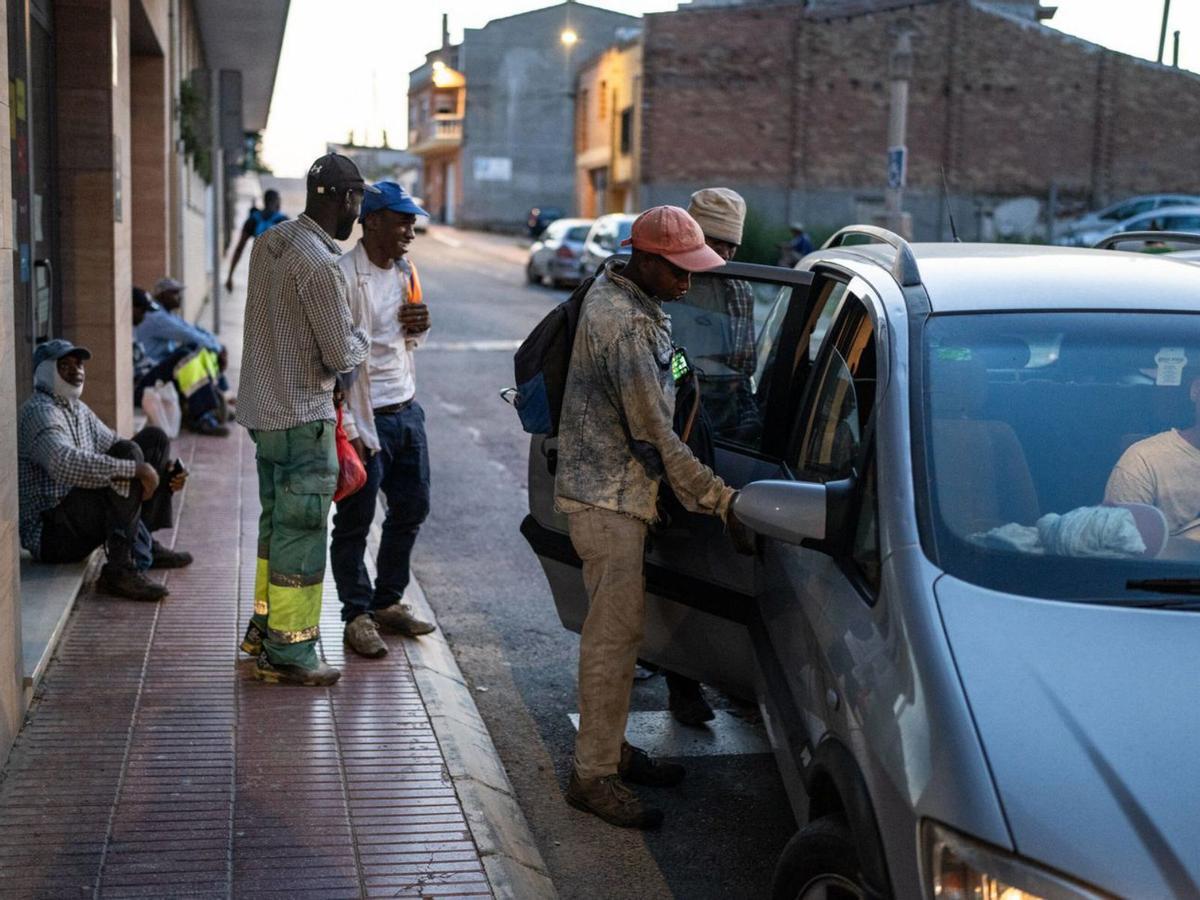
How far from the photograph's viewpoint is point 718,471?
4887 millimetres

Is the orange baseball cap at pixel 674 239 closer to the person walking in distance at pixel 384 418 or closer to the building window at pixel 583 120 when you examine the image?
the person walking in distance at pixel 384 418

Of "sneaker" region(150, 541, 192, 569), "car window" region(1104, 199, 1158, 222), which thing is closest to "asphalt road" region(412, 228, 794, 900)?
"sneaker" region(150, 541, 192, 569)

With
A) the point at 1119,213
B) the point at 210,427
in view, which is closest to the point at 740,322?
the point at 210,427

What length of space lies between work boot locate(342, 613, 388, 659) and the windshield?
9.73ft

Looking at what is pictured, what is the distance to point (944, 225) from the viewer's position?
1657 inches

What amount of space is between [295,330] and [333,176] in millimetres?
578

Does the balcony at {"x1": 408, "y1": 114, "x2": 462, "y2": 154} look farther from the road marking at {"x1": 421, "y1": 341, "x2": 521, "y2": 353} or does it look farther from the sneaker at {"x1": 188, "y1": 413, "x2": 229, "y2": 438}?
the sneaker at {"x1": 188, "y1": 413, "x2": 229, "y2": 438}

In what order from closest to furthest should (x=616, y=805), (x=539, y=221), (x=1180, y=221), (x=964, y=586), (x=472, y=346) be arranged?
1. (x=964, y=586)
2. (x=616, y=805)
3. (x=472, y=346)
4. (x=1180, y=221)
5. (x=539, y=221)

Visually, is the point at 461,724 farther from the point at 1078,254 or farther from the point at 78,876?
the point at 1078,254

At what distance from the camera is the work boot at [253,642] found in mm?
5742

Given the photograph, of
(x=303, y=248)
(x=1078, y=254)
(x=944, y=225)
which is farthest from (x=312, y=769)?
(x=944, y=225)

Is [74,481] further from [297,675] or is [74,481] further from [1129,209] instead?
[1129,209]

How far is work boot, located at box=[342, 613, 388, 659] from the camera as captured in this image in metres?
5.96

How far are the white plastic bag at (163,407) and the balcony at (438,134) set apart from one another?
6097cm
